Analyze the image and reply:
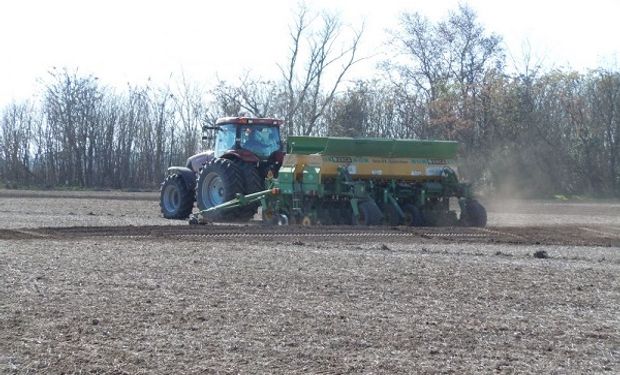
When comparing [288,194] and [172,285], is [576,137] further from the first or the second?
[172,285]

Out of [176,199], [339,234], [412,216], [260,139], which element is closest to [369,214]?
[412,216]

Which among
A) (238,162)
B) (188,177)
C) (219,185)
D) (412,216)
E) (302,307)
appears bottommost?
(302,307)

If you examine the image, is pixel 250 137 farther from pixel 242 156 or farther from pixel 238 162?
pixel 238 162

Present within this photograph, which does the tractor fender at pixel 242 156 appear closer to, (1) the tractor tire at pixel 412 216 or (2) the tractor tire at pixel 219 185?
(2) the tractor tire at pixel 219 185

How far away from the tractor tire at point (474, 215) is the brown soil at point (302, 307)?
4303 mm

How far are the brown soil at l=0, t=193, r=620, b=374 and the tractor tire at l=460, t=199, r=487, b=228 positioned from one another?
4.30m

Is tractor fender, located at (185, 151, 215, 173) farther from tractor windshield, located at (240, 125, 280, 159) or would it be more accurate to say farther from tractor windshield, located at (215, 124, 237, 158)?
tractor windshield, located at (240, 125, 280, 159)

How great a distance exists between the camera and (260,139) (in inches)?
838

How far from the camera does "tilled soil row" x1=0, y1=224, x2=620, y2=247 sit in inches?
628

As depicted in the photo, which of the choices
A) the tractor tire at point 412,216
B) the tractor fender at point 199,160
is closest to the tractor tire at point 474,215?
the tractor tire at point 412,216

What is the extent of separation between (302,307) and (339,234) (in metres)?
7.67

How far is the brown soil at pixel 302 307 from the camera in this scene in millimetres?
6797

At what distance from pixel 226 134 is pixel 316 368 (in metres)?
15.1

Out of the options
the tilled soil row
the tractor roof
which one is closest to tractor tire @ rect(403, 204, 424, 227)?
the tilled soil row
